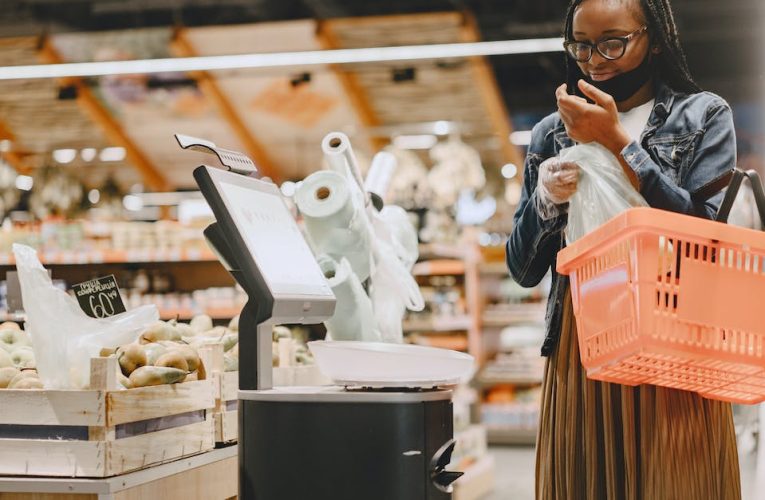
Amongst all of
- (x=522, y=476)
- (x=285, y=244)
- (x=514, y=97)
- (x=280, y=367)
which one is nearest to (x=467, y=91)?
(x=514, y=97)

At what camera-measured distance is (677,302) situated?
1511mm

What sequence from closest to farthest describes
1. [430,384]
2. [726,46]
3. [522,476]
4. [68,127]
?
[430,384] < [522,476] < [726,46] < [68,127]

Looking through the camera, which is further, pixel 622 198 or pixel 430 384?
pixel 430 384

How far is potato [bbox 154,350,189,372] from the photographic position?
2.41 m

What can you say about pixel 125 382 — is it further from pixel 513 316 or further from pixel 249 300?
pixel 513 316

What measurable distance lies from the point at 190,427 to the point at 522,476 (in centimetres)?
520

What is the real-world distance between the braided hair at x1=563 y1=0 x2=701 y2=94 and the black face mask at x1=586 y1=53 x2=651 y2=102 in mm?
32

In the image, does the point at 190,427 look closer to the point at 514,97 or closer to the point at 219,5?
the point at 219,5

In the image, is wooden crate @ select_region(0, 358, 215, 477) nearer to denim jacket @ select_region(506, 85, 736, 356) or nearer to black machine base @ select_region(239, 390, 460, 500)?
black machine base @ select_region(239, 390, 460, 500)

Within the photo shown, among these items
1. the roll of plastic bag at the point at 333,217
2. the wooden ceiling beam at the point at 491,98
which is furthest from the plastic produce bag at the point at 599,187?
the wooden ceiling beam at the point at 491,98

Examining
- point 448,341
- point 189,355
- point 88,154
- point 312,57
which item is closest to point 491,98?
point 312,57

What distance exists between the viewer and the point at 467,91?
32.1 feet

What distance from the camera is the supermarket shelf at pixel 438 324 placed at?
25.8 ft

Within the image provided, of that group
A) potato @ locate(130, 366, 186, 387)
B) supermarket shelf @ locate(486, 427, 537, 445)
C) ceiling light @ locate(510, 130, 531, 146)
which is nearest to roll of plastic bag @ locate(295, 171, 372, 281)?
potato @ locate(130, 366, 186, 387)
